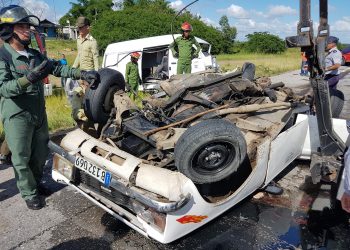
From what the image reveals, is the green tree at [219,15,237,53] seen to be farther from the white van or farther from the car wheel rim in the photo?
the car wheel rim

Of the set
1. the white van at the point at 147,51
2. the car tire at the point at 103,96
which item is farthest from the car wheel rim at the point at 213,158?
the white van at the point at 147,51

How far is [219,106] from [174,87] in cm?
80

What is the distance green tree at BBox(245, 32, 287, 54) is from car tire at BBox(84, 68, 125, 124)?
38915mm

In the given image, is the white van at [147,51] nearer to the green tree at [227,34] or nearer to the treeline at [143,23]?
the treeline at [143,23]

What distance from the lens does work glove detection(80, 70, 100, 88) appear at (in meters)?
3.79

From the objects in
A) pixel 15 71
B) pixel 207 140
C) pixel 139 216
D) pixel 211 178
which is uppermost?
pixel 15 71

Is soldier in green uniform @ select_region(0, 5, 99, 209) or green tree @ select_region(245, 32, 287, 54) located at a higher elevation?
green tree @ select_region(245, 32, 287, 54)

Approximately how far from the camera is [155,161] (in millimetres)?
3127

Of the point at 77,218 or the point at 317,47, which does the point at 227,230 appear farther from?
the point at 317,47

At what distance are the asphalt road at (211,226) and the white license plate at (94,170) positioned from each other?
623mm

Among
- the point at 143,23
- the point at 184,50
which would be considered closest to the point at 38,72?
the point at 184,50

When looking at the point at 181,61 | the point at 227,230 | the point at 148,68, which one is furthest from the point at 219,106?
the point at 148,68

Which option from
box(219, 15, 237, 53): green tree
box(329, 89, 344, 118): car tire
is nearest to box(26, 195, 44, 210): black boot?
box(329, 89, 344, 118): car tire

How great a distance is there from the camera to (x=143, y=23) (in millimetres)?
31062
